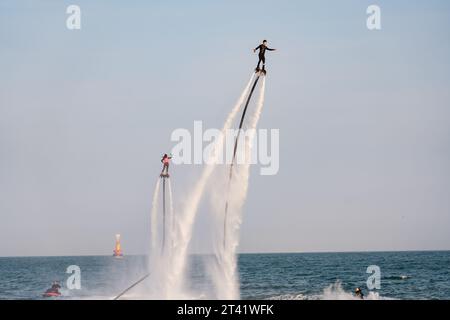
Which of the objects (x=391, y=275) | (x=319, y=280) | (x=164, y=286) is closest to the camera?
(x=164, y=286)

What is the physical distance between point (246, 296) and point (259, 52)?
3410cm

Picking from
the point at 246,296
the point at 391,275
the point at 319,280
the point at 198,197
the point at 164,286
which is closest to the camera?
the point at 198,197

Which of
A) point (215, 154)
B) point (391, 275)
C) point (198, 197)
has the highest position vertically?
point (215, 154)

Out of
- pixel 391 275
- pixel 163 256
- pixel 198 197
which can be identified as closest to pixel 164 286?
pixel 163 256
